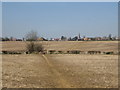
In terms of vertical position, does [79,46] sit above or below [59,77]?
below

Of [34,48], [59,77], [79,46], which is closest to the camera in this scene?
[59,77]

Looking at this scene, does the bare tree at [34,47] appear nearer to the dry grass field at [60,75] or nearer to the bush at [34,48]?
the bush at [34,48]

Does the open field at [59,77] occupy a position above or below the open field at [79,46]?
above

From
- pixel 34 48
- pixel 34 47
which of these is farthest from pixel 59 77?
pixel 34 47

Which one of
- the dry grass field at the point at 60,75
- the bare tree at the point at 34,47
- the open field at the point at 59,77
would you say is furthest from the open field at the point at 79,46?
the open field at the point at 59,77

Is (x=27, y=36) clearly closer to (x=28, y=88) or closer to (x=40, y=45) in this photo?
(x=40, y=45)

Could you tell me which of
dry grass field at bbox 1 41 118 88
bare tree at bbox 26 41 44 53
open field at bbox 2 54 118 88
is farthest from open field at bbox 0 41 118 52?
open field at bbox 2 54 118 88

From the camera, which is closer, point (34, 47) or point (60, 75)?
point (60, 75)

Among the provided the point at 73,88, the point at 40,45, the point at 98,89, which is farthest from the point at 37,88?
the point at 40,45

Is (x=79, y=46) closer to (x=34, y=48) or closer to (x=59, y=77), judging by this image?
(x=34, y=48)

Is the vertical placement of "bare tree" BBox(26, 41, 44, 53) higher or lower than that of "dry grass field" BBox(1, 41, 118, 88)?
lower

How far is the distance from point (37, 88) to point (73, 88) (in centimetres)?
162

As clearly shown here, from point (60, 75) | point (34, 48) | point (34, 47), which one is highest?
point (60, 75)

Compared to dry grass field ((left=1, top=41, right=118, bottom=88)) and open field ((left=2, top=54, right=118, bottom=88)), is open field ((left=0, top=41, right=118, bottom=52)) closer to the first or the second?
dry grass field ((left=1, top=41, right=118, bottom=88))
